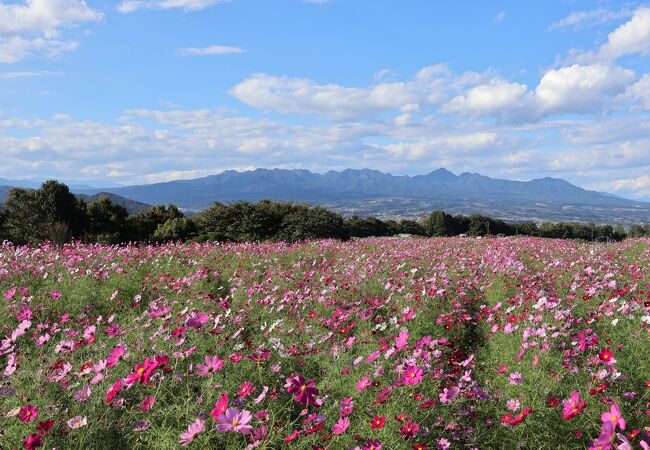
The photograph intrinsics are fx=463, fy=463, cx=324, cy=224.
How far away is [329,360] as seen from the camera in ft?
13.8

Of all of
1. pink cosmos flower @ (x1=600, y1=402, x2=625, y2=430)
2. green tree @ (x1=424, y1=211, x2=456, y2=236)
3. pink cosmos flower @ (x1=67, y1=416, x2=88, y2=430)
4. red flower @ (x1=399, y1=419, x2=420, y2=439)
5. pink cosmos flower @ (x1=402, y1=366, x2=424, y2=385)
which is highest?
pink cosmos flower @ (x1=600, y1=402, x2=625, y2=430)

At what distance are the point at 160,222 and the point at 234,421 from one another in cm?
4700

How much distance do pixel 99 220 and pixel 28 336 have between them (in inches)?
1610

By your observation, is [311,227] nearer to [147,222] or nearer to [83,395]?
[83,395]

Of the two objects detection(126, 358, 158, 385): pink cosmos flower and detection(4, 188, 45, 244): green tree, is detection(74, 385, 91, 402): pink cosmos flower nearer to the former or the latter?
detection(126, 358, 158, 385): pink cosmos flower

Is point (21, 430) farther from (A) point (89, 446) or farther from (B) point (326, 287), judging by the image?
(B) point (326, 287)

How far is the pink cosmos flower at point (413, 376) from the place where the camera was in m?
2.82

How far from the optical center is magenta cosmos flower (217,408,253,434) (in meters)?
2.09

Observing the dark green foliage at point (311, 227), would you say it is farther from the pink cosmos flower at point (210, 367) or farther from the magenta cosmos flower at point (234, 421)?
the magenta cosmos flower at point (234, 421)

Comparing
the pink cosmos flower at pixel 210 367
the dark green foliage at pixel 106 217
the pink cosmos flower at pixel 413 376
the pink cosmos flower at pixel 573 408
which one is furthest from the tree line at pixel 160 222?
the pink cosmos flower at pixel 573 408

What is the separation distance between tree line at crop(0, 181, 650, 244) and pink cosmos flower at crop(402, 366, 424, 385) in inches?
626

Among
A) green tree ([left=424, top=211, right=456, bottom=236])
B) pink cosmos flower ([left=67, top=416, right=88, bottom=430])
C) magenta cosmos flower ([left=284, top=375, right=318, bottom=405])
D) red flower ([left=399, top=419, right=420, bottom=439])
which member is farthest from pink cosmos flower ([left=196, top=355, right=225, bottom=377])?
green tree ([left=424, top=211, right=456, bottom=236])

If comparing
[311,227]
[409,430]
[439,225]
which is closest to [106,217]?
[311,227]

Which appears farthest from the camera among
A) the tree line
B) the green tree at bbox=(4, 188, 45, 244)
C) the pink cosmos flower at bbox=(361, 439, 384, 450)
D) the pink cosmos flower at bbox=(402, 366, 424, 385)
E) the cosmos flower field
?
the green tree at bbox=(4, 188, 45, 244)
